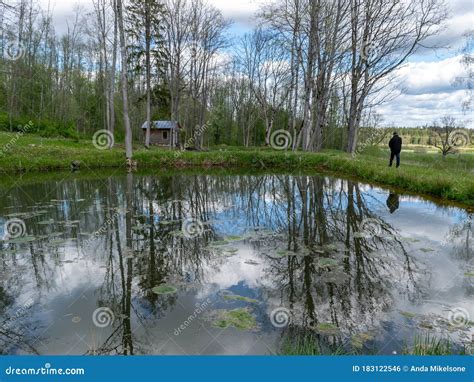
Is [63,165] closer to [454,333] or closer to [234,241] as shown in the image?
[234,241]

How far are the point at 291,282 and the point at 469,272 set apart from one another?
2.90 m

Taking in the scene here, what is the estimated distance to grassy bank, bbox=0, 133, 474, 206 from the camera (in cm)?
1230

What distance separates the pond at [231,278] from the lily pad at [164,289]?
1.1 inches

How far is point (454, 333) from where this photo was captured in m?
3.85

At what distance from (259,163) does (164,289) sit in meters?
19.7

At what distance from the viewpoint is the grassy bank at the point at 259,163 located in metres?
12.3

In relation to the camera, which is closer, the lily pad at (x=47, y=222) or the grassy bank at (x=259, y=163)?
the lily pad at (x=47, y=222)

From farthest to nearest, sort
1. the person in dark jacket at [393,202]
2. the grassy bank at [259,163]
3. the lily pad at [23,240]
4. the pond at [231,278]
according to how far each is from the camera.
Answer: the grassy bank at [259,163] → the person in dark jacket at [393,202] → the lily pad at [23,240] → the pond at [231,278]

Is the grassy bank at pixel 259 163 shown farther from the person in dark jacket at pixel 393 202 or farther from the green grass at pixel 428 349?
the green grass at pixel 428 349

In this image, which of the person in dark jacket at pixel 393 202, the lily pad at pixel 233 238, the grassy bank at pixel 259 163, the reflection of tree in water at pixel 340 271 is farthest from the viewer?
the grassy bank at pixel 259 163

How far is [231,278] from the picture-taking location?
5.48 meters

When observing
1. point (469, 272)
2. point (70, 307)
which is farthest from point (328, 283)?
point (70, 307)

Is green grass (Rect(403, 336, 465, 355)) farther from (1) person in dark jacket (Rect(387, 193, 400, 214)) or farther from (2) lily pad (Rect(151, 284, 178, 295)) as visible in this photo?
(1) person in dark jacket (Rect(387, 193, 400, 214))

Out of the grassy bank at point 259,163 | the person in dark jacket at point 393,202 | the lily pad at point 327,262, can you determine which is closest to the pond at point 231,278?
the lily pad at point 327,262
